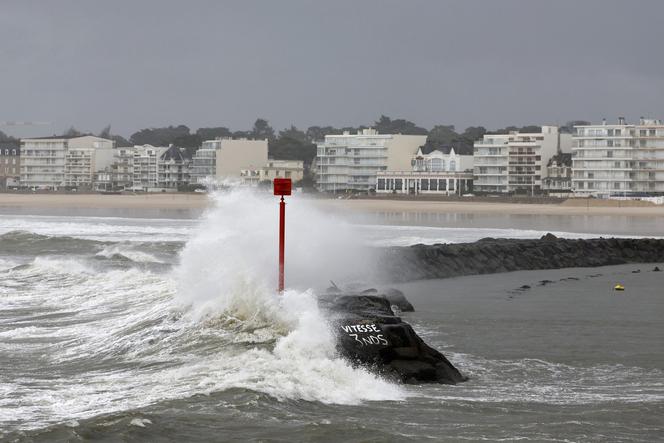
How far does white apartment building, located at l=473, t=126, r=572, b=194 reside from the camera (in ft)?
406

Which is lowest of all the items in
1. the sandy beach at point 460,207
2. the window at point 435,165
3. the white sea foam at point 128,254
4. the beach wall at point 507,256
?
the sandy beach at point 460,207

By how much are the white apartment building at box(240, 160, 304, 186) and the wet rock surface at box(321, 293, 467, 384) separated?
114m

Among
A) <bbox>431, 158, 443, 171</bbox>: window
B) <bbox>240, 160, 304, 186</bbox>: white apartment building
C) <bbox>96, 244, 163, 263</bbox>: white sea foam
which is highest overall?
<bbox>431, 158, 443, 171</bbox>: window

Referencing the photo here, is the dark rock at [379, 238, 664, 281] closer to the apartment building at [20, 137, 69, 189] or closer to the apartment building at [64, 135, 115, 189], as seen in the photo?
the apartment building at [64, 135, 115, 189]

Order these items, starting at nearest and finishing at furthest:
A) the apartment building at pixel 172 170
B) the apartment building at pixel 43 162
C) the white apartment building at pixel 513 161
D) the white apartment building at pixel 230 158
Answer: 1. the white apartment building at pixel 513 161
2. the white apartment building at pixel 230 158
3. the apartment building at pixel 172 170
4. the apartment building at pixel 43 162

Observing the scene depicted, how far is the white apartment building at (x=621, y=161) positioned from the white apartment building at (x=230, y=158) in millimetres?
42283

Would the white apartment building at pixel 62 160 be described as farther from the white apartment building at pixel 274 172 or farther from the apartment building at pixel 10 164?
the white apartment building at pixel 274 172

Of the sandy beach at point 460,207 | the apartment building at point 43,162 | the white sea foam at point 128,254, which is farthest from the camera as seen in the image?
the apartment building at point 43,162

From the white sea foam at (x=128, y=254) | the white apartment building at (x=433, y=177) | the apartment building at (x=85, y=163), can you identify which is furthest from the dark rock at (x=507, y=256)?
the apartment building at (x=85, y=163)

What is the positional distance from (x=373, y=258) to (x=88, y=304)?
27.2ft

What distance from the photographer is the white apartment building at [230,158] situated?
141 meters

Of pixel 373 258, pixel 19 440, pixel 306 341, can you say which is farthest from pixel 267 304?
pixel 373 258

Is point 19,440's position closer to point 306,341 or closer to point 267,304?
point 306,341

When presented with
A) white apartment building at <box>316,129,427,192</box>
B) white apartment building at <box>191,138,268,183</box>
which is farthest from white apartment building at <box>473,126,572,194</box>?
white apartment building at <box>191,138,268,183</box>
